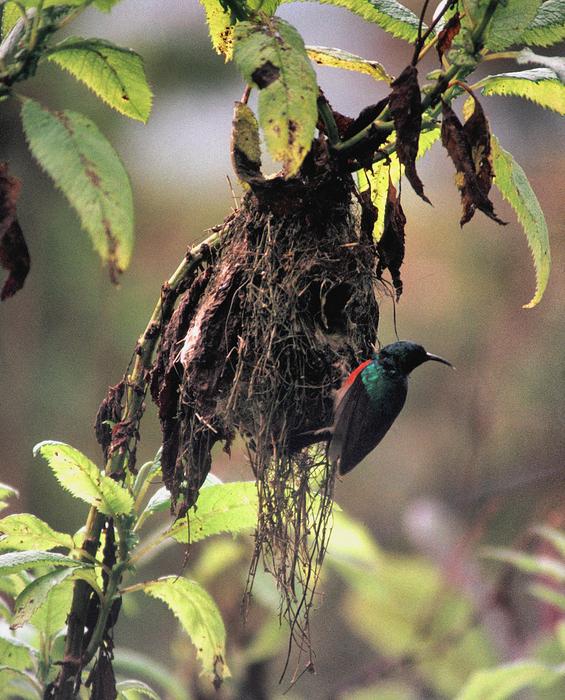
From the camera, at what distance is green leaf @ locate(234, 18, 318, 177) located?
67cm

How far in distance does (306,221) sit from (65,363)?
2.92m

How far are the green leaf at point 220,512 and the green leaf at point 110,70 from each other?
0.45 metres

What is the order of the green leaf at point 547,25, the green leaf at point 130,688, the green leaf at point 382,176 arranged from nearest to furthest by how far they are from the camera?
the green leaf at point 547,25 → the green leaf at point 382,176 → the green leaf at point 130,688

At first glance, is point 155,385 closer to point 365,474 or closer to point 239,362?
point 239,362

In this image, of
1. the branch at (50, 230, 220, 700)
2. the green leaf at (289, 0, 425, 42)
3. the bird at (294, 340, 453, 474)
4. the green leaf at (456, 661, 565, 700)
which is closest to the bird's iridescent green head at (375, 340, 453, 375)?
the bird at (294, 340, 453, 474)

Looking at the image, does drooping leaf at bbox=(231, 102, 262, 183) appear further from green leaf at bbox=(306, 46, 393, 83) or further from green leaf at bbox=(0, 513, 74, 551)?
green leaf at bbox=(0, 513, 74, 551)

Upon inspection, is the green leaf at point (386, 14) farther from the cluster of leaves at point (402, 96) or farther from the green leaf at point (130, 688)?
the green leaf at point (130, 688)

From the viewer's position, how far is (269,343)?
37.2 inches

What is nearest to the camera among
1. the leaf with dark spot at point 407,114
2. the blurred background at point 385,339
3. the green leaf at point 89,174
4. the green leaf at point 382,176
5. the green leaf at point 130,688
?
the green leaf at point 89,174

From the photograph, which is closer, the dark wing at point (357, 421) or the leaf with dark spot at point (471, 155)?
the leaf with dark spot at point (471, 155)

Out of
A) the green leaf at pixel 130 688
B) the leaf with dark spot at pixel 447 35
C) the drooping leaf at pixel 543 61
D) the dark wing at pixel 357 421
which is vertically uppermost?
the leaf with dark spot at pixel 447 35

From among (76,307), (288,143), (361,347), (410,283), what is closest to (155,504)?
(361,347)

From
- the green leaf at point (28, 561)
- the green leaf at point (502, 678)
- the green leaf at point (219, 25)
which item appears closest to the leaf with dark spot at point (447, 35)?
the green leaf at point (219, 25)

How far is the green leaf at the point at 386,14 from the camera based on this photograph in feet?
2.88
